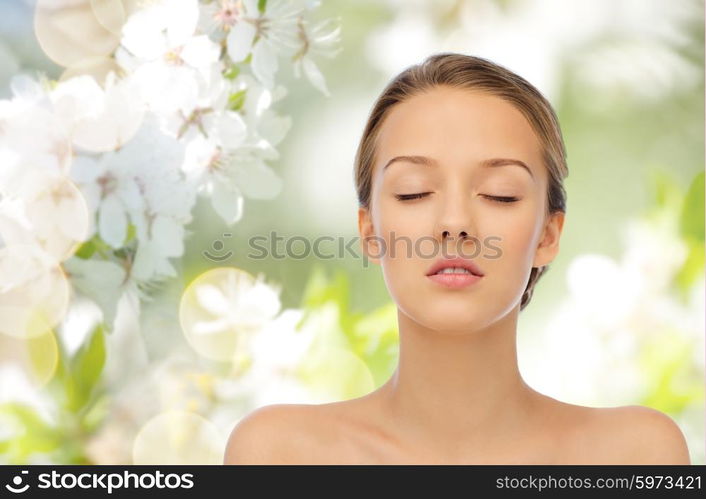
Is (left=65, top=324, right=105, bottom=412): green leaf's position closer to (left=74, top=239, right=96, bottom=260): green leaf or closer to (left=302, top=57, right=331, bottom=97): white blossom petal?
(left=74, top=239, right=96, bottom=260): green leaf

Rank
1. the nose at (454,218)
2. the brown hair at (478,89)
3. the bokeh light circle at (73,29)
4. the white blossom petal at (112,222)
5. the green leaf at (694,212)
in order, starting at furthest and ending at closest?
the green leaf at (694,212) → the bokeh light circle at (73,29) → the white blossom petal at (112,222) → the brown hair at (478,89) → the nose at (454,218)

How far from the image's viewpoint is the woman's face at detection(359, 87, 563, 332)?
115 cm

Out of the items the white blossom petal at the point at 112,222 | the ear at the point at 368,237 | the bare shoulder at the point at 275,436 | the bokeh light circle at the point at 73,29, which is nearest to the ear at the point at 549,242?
the ear at the point at 368,237

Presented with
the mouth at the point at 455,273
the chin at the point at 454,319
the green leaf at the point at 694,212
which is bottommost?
the chin at the point at 454,319

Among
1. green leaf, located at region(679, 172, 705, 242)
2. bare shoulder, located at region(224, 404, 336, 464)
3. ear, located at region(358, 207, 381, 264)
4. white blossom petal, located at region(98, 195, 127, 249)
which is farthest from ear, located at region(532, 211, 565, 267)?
white blossom petal, located at region(98, 195, 127, 249)

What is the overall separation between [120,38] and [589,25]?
0.92 m

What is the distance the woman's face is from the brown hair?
0.06 ft

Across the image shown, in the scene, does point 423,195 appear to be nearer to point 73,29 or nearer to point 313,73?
point 313,73

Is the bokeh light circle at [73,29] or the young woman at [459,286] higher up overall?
the bokeh light circle at [73,29]

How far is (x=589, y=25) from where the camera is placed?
1723mm

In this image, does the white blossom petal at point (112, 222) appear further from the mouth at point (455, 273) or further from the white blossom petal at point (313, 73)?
the mouth at point (455, 273)

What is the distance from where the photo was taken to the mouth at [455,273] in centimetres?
115

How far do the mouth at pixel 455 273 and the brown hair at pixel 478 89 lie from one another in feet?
0.67

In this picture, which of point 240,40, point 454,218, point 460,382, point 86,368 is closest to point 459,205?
point 454,218
